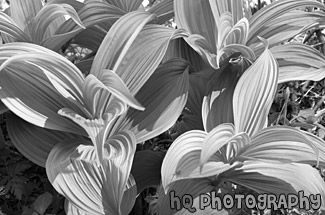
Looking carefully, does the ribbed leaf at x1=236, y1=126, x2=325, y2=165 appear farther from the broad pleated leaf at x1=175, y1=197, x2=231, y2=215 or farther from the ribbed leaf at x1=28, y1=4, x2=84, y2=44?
the ribbed leaf at x1=28, y1=4, x2=84, y2=44

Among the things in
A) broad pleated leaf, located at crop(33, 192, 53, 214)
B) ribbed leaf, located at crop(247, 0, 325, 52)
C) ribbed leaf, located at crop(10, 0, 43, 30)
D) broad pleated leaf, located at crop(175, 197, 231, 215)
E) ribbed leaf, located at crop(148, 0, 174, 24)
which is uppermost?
ribbed leaf, located at crop(10, 0, 43, 30)

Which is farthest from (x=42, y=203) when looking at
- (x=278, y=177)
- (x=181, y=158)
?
(x=278, y=177)

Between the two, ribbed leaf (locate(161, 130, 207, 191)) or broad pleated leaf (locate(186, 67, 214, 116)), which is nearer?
ribbed leaf (locate(161, 130, 207, 191))

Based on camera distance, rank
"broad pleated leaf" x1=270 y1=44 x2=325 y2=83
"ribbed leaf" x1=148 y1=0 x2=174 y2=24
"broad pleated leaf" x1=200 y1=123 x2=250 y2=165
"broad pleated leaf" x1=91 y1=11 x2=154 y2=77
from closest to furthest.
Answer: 1. "broad pleated leaf" x1=200 y1=123 x2=250 y2=165
2. "broad pleated leaf" x1=91 y1=11 x2=154 y2=77
3. "broad pleated leaf" x1=270 y1=44 x2=325 y2=83
4. "ribbed leaf" x1=148 y1=0 x2=174 y2=24

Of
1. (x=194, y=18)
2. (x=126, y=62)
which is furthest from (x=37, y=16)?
(x=194, y=18)

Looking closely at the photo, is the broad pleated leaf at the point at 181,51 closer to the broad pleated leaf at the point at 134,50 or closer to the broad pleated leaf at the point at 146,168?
the broad pleated leaf at the point at 134,50

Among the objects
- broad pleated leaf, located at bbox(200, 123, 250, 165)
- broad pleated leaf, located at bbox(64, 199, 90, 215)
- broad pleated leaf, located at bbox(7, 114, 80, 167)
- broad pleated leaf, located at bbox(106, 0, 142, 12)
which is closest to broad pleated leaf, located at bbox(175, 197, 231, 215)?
broad pleated leaf, located at bbox(200, 123, 250, 165)

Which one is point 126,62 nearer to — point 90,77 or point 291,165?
point 90,77
